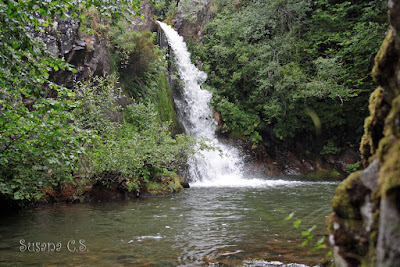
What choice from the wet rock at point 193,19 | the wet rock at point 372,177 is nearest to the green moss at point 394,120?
the wet rock at point 372,177

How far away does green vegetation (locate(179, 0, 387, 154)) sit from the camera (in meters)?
15.0

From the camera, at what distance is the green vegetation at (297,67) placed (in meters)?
15.0

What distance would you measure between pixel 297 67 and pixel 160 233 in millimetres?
13326

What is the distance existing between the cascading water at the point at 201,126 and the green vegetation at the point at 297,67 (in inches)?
35.8

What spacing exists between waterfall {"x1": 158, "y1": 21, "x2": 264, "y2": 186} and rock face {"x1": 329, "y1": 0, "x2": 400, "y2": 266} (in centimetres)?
1119

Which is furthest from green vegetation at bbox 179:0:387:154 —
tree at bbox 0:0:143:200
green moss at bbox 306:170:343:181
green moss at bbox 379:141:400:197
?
green moss at bbox 379:141:400:197

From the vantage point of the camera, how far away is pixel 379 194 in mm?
1788

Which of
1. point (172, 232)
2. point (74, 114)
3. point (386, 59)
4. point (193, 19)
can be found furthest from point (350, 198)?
point (193, 19)

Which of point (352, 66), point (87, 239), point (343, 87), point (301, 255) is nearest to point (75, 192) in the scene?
point (87, 239)

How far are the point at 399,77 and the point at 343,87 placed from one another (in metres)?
14.4

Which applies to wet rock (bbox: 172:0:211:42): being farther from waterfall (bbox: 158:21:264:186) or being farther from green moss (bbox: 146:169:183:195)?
green moss (bbox: 146:169:183:195)

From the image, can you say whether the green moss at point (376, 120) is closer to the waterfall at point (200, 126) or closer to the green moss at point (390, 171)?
the green moss at point (390, 171)

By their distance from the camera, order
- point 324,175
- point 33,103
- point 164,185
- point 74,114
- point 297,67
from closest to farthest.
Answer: point 33,103
point 74,114
point 164,185
point 297,67
point 324,175

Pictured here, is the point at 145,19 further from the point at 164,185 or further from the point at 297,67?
the point at 164,185
